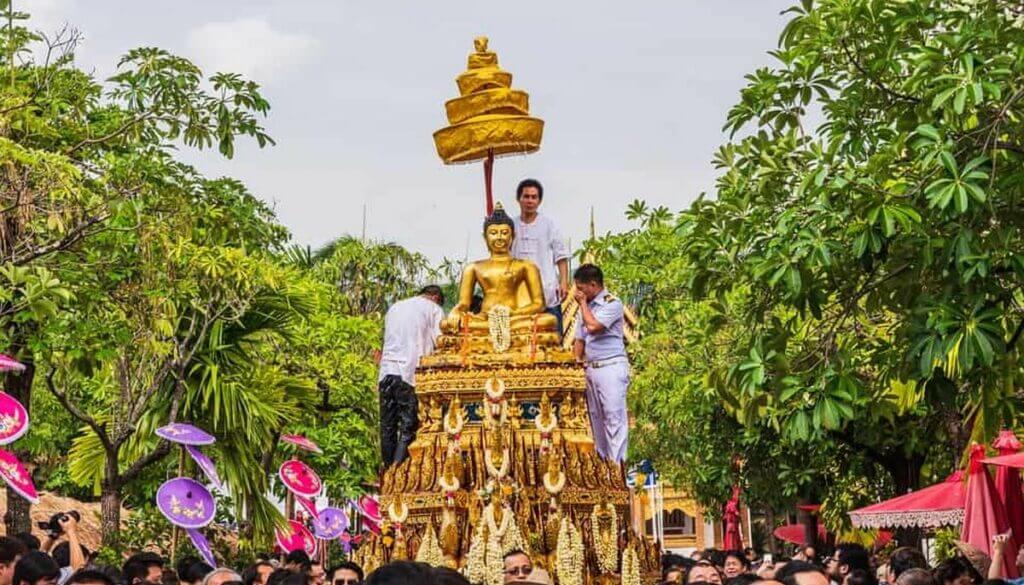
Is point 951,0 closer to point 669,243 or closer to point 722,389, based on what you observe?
point 722,389

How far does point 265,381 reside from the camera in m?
23.0

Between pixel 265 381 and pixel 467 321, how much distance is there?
593cm

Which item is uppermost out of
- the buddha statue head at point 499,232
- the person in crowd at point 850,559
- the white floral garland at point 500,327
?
the buddha statue head at point 499,232

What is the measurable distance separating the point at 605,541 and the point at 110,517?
633cm

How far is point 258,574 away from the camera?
12750mm

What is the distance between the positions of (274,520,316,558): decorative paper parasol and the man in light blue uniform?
25.2 ft

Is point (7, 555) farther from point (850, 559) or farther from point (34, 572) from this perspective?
point (850, 559)

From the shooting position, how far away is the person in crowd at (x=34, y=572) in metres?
8.93

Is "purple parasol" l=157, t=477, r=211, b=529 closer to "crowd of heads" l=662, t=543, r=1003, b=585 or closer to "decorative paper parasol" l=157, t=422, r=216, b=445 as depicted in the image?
"decorative paper parasol" l=157, t=422, r=216, b=445

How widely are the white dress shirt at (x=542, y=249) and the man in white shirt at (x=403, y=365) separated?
1.15 meters

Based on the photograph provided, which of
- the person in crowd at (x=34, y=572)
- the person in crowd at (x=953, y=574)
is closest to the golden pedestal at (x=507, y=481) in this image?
the person in crowd at (x=953, y=574)

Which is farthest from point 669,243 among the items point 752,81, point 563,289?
point 752,81

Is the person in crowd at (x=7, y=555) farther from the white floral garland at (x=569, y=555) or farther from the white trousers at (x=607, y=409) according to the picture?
the white trousers at (x=607, y=409)

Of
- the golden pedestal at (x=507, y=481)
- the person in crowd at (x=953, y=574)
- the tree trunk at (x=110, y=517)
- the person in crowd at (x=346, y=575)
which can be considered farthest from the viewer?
the tree trunk at (x=110, y=517)
